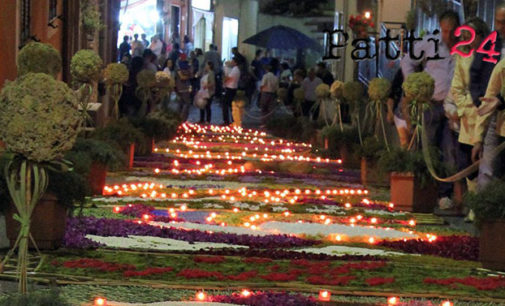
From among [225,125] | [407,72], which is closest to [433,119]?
[407,72]

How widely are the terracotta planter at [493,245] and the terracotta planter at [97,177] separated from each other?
16.8 feet

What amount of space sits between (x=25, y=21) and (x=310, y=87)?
1586 centimetres

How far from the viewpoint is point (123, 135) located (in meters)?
17.2

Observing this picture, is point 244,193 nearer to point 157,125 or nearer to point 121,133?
point 121,133

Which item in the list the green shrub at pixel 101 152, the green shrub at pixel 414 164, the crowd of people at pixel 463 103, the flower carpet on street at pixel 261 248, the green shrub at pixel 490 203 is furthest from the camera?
the green shrub at pixel 414 164

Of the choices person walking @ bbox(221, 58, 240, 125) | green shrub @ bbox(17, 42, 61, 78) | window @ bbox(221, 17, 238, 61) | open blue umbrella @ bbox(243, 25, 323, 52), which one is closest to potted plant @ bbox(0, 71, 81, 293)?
→ green shrub @ bbox(17, 42, 61, 78)

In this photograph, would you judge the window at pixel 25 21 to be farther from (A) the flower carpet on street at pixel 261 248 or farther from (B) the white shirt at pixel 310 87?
(B) the white shirt at pixel 310 87

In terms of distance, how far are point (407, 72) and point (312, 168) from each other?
13.9ft

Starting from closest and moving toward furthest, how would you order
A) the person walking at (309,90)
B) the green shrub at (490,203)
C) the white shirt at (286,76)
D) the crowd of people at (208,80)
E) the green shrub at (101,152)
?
the green shrub at (490,203) → the green shrub at (101,152) → the crowd of people at (208,80) → the person walking at (309,90) → the white shirt at (286,76)

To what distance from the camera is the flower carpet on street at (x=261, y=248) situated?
784 cm

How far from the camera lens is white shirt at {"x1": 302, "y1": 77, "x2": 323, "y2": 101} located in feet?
103

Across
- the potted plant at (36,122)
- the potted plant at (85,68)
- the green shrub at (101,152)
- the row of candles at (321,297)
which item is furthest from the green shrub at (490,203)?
the potted plant at (85,68)

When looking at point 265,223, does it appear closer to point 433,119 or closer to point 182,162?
point 433,119

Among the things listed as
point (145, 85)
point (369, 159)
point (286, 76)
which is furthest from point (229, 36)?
point (369, 159)
